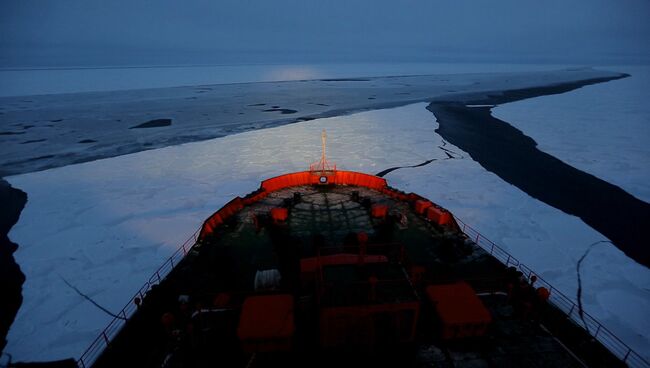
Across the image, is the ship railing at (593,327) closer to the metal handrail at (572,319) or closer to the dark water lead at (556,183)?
the metal handrail at (572,319)

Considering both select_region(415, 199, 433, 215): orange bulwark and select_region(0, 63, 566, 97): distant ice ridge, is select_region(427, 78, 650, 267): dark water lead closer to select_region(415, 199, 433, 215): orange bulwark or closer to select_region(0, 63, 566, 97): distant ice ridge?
select_region(415, 199, 433, 215): orange bulwark

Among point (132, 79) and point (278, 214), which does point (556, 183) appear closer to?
point (278, 214)

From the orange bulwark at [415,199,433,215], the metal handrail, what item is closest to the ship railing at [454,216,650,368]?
the metal handrail

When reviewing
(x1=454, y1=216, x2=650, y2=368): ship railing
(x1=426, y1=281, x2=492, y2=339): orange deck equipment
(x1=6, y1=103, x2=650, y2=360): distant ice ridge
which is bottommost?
(x1=454, y1=216, x2=650, y2=368): ship railing

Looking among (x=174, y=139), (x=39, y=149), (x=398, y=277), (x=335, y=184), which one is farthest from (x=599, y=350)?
(x=39, y=149)

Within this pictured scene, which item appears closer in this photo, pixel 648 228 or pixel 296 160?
pixel 648 228

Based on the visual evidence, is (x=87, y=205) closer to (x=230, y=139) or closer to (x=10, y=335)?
(x=10, y=335)
